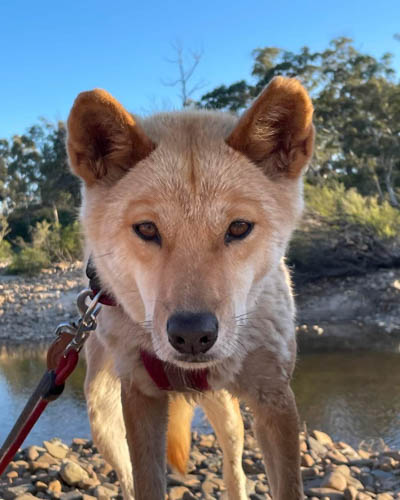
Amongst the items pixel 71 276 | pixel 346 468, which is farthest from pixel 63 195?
pixel 346 468

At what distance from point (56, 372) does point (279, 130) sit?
→ 1513 millimetres

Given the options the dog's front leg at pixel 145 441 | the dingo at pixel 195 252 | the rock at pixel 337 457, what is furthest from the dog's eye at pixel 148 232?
the rock at pixel 337 457

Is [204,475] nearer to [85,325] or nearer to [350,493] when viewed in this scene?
[350,493]

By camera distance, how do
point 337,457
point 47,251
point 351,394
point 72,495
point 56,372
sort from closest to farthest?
point 56,372
point 72,495
point 337,457
point 351,394
point 47,251

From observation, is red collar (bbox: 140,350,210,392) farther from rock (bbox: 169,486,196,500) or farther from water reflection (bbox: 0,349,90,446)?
water reflection (bbox: 0,349,90,446)

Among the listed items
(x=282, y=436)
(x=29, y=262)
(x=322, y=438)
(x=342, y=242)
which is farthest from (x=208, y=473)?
(x=29, y=262)

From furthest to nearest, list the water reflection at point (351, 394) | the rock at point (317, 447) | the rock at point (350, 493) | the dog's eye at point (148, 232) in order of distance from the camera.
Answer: the water reflection at point (351, 394) → the rock at point (317, 447) → the rock at point (350, 493) → the dog's eye at point (148, 232)

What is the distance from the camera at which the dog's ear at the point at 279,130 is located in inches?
74.2

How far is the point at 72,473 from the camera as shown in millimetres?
3809

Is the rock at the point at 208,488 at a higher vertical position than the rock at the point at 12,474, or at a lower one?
lower

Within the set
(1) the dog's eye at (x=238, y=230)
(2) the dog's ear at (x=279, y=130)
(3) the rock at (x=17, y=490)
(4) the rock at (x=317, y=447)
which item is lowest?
(4) the rock at (x=317, y=447)

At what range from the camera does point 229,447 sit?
2.94m

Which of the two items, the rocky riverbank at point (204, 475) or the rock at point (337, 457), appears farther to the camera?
the rock at point (337, 457)

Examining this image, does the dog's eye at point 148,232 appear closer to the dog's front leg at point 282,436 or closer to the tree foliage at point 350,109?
the dog's front leg at point 282,436
